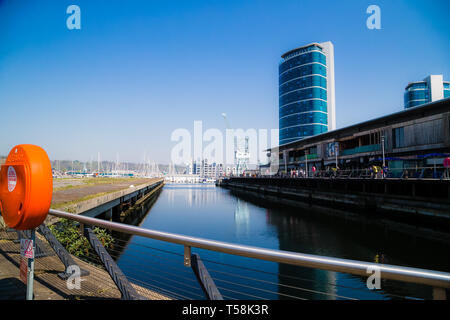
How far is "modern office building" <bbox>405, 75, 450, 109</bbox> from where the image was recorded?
479ft

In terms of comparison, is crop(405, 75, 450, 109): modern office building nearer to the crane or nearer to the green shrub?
the crane

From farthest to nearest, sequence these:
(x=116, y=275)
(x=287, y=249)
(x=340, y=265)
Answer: (x=287, y=249)
(x=116, y=275)
(x=340, y=265)

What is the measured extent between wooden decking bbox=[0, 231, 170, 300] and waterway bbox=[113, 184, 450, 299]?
109 cm

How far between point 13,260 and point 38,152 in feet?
11.2

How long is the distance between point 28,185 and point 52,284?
2083 millimetres

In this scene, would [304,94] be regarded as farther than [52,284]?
Yes

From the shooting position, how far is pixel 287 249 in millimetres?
15977

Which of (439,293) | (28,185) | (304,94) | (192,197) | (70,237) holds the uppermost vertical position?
(304,94)

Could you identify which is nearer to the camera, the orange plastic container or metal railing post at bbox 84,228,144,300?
the orange plastic container

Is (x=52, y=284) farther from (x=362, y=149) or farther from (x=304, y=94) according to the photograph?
(x=304, y=94)

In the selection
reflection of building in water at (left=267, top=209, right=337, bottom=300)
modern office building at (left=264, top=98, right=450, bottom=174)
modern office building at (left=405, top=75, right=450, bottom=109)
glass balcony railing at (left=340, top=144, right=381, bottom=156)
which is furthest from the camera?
modern office building at (left=405, top=75, right=450, bottom=109)

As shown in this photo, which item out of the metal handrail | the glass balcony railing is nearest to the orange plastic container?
the metal handrail

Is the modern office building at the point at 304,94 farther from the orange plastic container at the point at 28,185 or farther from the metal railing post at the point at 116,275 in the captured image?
the orange plastic container at the point at 28,185

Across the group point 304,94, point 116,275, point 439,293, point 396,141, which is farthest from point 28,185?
point 304,94
